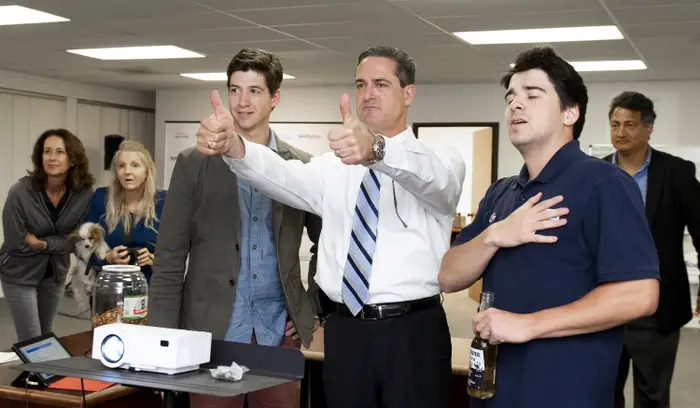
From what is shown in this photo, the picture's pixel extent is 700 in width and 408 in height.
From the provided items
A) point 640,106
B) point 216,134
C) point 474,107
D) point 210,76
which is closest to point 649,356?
point 640,106

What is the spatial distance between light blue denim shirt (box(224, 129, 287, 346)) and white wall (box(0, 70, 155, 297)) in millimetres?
8292

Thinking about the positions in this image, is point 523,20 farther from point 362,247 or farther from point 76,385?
point 76,385

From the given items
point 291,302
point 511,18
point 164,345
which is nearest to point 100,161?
point 511,18

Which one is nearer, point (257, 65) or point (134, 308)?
point (257, 65)

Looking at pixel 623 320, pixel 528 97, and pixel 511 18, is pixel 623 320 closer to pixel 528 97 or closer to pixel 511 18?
pixel 528 97

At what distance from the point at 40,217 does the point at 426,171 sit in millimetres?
3339

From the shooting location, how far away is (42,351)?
2.69m

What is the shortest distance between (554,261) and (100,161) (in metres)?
10.7

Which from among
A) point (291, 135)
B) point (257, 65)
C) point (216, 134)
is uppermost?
point (291, 135)

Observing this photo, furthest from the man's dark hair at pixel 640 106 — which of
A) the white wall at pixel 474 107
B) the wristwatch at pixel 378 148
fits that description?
the white wall at pixel 474 107

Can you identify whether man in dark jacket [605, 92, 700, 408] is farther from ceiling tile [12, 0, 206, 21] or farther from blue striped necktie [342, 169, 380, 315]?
ceiling tile [12, 0, 206, 21]

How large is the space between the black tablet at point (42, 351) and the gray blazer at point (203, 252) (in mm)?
403

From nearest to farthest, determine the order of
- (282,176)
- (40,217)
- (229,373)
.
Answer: (229,373) < (282,176) < (40,217)

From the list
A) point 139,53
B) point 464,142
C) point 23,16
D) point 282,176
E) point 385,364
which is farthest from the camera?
point 464,142
